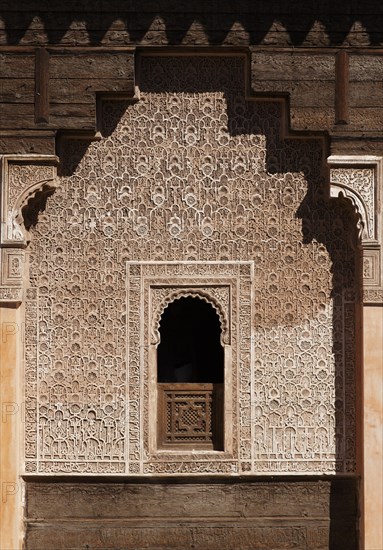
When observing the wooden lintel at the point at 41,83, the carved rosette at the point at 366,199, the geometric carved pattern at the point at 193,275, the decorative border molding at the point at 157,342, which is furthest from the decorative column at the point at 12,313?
the carved rosette at the point at 366,199

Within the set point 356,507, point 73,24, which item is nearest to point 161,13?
point 73,24

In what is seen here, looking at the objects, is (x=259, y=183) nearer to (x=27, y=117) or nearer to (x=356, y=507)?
(x=27, y=117)

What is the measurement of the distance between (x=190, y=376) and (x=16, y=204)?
6.61 ft

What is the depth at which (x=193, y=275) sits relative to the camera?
6.18 meters

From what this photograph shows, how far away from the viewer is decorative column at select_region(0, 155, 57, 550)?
19.6 feet

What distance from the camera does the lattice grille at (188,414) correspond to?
623 cm

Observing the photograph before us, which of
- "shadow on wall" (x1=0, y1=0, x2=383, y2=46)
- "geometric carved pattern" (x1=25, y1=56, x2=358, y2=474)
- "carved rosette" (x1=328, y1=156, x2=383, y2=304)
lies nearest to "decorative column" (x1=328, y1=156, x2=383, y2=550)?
"carved rosette" (x1=328, y1=156, x2=383, y2=304)

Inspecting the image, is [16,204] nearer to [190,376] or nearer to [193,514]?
[190,376]

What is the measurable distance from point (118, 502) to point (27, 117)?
8.91 ft

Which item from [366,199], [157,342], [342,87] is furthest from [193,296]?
[342,87]

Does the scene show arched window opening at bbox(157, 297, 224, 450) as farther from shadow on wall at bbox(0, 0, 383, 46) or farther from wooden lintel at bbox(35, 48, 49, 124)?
shadow on wall at bbox(0, 0, 383, 46)

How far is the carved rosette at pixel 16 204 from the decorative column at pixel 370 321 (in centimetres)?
195

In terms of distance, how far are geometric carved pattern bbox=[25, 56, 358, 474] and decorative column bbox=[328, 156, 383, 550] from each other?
223 mm

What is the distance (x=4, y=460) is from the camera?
597cm
